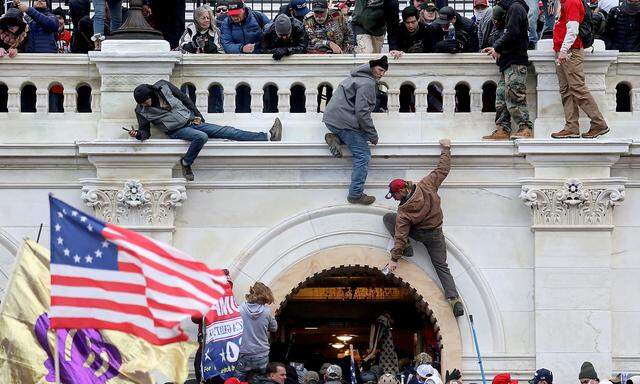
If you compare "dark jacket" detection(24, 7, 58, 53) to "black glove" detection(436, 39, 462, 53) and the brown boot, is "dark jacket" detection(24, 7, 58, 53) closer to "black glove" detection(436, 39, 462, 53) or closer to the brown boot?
"black glove" detection(436, 39, 462, 53)

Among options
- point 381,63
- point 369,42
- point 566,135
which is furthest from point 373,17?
point 566,135

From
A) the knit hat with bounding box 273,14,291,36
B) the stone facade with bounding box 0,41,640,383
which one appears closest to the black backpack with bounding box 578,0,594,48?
the stone facade with bounding box 0,41,640,383

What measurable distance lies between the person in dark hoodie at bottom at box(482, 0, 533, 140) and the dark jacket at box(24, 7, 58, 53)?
6.54 meters

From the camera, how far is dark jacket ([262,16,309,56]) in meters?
35.4

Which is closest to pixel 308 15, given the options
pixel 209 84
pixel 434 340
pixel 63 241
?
pixel 209 84

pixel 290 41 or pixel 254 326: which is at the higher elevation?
pixel 290 41

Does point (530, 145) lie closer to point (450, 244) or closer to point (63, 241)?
point (450, 244)

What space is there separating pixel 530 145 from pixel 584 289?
2061mm

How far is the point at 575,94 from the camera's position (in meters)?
34.5

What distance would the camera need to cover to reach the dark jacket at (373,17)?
36.4 m

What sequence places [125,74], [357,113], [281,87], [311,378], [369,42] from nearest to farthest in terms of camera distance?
1. [357,113]
2. [125,74]
3. [281,87]
4. [311,378]
5. [369,42]

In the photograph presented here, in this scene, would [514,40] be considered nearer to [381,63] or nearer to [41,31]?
[381,63]

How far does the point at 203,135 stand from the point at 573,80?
5.01m

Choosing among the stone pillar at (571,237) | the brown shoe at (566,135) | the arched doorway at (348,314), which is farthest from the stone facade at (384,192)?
the arched doorway at (348,314)
